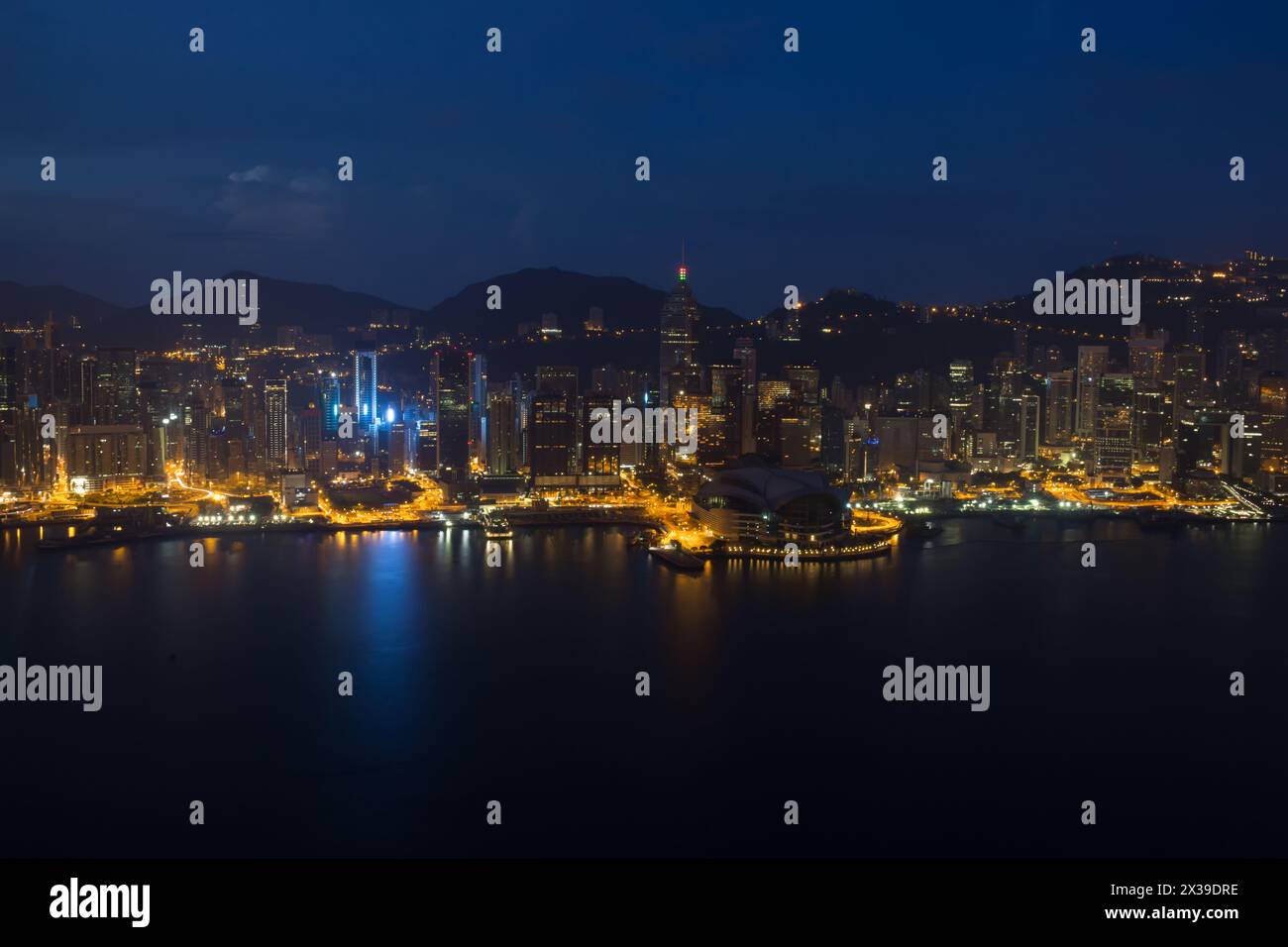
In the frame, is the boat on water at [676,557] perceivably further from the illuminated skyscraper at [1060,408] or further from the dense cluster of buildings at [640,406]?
the illuminated skyscraper at [1060,408]

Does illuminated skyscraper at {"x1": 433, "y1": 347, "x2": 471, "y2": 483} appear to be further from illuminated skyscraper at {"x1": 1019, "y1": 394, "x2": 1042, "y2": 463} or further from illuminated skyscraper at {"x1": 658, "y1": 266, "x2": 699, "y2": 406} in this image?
illuminated skyscraper at {"x1": 1019, "y1": 394, "x2": 1042, "y2": 463}

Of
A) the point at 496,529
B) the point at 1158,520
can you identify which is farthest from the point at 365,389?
the point at 1158,520

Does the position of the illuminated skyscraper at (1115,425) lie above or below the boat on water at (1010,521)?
above

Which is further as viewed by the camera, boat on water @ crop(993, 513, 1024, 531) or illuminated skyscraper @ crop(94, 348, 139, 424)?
illuminated skyscraper @ crop(94, 348, 139, 424)

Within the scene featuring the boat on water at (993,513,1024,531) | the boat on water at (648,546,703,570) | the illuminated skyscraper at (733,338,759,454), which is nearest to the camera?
the boat on water at (648,546,703,570)

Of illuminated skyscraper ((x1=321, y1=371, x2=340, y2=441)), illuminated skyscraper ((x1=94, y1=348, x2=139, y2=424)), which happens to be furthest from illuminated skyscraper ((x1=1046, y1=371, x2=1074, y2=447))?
illuminated skyscraper ((x1=94, y1=348, x2=139, y2=424))

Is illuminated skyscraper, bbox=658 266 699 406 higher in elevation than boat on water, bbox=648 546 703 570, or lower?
higher

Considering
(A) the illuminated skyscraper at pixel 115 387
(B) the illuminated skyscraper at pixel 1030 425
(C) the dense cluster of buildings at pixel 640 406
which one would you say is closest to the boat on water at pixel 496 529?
(C) the dense cluster of buildings at pixel 640 406

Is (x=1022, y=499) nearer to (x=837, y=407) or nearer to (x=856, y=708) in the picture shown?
(x=837, y=407)
